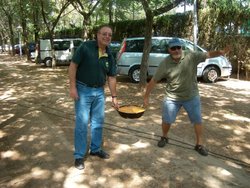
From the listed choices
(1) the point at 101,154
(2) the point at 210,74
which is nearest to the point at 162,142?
(1) the point at 101,154

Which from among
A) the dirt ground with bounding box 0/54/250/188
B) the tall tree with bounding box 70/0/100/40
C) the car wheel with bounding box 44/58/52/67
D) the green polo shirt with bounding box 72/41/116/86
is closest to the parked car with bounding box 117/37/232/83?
the dirt ground with bounding box 0/54/250/188

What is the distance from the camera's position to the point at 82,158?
5004 mm

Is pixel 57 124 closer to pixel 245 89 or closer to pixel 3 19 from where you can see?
pixel 245 89

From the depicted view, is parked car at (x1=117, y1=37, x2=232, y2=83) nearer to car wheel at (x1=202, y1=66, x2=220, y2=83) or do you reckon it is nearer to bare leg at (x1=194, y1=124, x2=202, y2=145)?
car wheel at (x1=202, y1=66, x2=220, y2=83)

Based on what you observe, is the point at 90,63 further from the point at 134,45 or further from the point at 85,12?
the point at 85,12

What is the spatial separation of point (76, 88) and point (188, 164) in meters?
1.99

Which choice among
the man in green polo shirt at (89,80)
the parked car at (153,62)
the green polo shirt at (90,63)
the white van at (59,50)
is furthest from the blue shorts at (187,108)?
the white van at (59,50)

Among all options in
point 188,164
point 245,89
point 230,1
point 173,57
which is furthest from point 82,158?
point 230,1

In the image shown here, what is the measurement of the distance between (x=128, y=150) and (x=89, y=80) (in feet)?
5.33

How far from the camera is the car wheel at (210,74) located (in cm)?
1352

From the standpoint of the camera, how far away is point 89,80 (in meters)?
4.73

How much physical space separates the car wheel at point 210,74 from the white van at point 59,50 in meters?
10.6

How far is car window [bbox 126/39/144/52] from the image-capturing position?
13.6m

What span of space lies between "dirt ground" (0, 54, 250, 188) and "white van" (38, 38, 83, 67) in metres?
12.6
